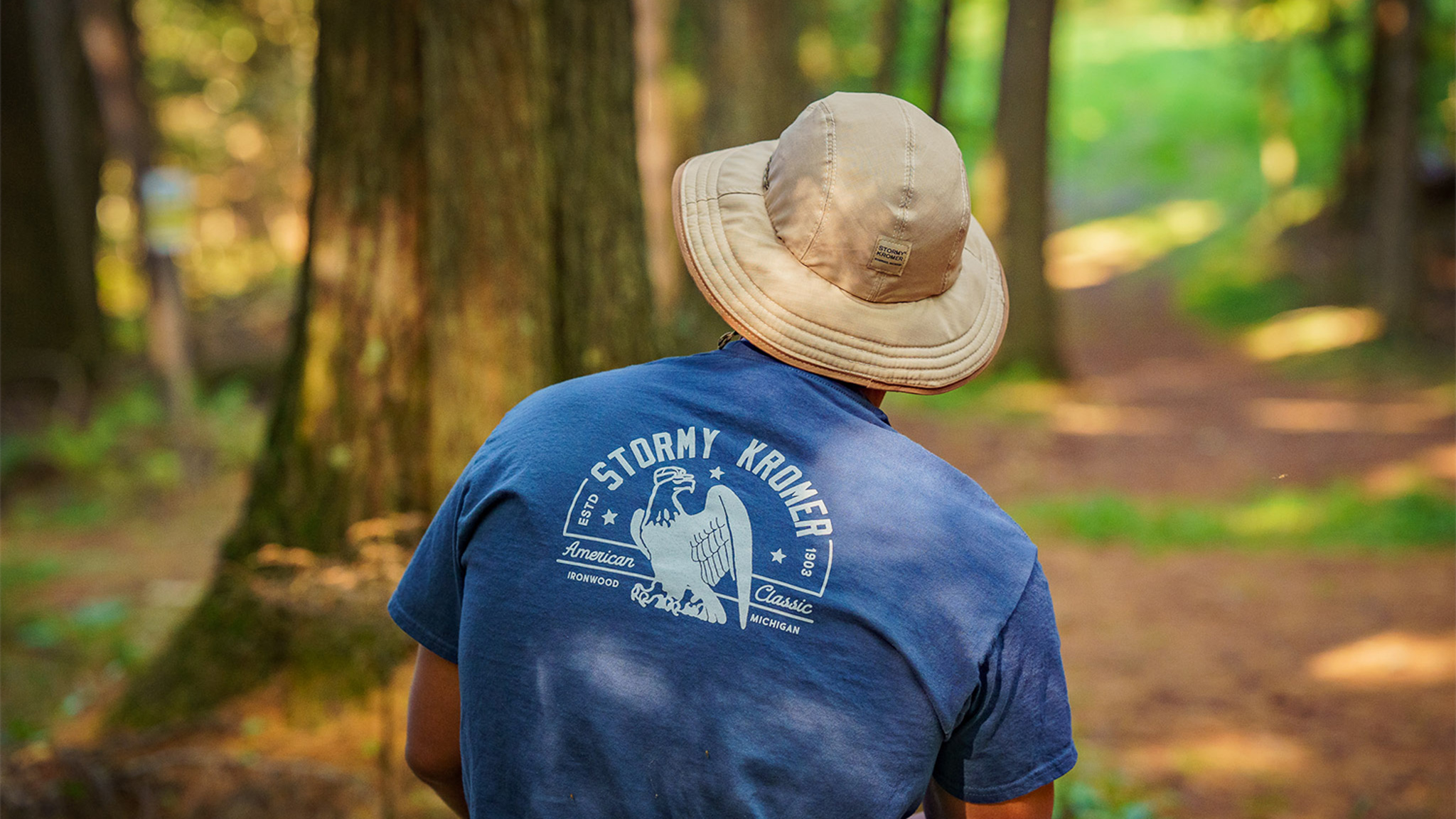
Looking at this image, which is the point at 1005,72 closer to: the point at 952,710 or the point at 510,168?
the point at 510,168

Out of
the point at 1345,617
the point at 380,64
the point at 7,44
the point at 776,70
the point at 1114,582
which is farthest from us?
the point at 776,70

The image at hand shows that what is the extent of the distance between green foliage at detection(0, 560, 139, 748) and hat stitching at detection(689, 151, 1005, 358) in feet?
13.1

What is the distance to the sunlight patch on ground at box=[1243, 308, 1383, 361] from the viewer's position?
14742mm

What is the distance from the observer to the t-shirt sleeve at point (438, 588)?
60.4 inches

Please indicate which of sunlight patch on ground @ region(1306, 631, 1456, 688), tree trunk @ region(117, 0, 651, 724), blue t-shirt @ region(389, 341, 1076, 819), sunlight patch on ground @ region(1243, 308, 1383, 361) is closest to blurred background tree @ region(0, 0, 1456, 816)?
tree trunk @ region(117, 0, 651, 724)

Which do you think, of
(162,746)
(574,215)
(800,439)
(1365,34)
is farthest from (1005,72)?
(1365,34)

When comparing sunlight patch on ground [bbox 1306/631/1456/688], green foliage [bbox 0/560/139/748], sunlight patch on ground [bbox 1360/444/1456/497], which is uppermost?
sunlight patch on ground [bbox 1306/631/1456/688]

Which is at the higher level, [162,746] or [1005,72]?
[1005,72]

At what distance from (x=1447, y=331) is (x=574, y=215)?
14.8 meters

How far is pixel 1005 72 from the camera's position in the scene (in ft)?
15.8

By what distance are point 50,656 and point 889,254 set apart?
5.72m

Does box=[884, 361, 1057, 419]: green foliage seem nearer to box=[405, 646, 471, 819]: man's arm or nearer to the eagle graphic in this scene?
box=[405, 646, 471, 819]: man's arm

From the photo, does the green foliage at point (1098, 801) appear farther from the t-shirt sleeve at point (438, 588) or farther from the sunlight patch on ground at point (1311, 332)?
the sunlight patch on ground at point (1311, 332)

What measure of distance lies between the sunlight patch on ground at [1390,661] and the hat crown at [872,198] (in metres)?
4.65
